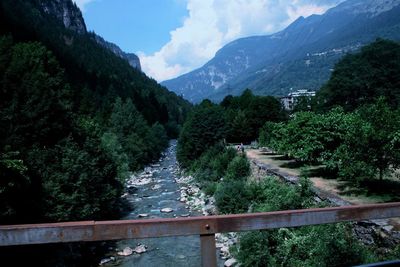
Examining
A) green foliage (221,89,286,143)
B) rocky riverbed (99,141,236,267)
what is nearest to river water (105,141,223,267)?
rocky riverbed (99,141,236,267)

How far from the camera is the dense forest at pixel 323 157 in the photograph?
1703cm

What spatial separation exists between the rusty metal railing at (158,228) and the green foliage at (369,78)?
185ft

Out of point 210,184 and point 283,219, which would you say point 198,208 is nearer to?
point 210,184

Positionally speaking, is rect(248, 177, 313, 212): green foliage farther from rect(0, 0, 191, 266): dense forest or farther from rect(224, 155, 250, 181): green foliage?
rect(224, 155, 250, 181): green foliage

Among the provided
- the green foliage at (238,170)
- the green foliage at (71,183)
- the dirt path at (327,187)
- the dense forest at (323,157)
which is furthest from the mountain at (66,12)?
the green foliage at (71,183)

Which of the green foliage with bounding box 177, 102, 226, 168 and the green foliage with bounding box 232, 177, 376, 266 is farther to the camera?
the green foliage with bounding box 177, 102, 226, 168

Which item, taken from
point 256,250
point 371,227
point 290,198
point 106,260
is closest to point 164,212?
point 106,260

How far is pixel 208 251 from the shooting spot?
323cm

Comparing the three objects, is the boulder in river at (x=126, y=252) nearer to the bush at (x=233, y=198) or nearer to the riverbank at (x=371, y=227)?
the bush at (x=233, y=198)

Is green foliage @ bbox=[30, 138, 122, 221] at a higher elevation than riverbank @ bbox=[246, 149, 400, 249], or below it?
higher

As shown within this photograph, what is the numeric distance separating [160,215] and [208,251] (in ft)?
104

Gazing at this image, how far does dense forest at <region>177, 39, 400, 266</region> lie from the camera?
17031 millimetres

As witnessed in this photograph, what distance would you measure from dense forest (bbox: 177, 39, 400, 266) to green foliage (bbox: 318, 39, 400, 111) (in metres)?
0.13

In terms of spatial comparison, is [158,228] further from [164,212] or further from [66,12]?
[66,12]
